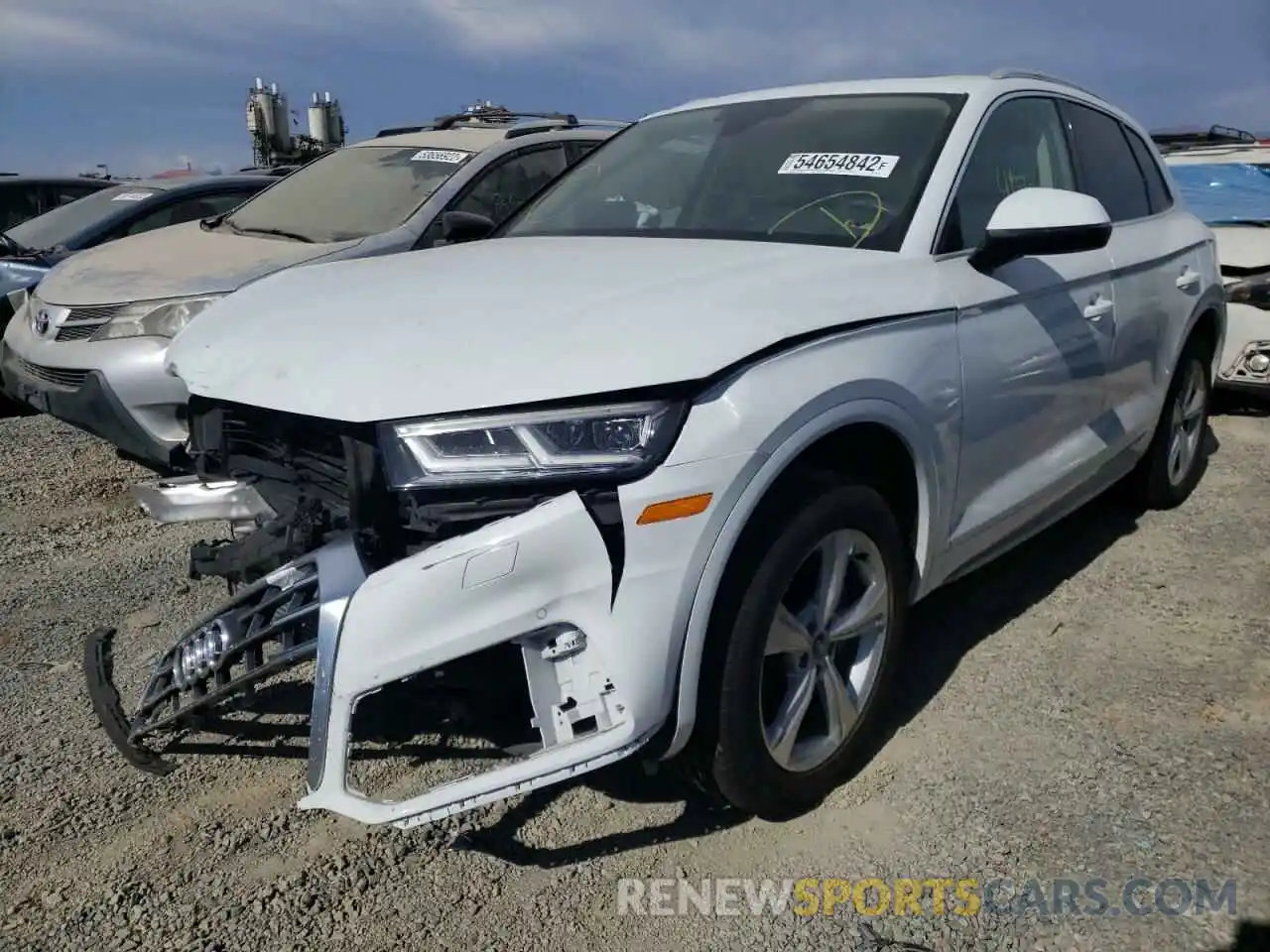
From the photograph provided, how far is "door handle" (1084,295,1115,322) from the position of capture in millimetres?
3283

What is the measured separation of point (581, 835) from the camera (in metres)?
2.45

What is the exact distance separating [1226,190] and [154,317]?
6.80 metres

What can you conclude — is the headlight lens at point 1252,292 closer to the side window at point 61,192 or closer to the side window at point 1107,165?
the side window at point 1107,165

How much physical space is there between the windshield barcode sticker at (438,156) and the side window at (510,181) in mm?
200

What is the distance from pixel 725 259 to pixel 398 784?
1.49 metres

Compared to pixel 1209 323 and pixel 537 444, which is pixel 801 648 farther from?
pixel 1209 323

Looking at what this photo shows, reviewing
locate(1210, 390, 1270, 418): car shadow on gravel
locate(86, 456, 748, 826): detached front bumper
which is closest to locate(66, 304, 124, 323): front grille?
locate(86, 456, 748, 826): detached front bumper

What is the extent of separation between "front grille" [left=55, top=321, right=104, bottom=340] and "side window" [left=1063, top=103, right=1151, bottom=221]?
406 cm

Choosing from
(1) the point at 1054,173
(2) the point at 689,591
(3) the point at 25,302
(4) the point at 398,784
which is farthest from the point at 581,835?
(3) the point at 25,302

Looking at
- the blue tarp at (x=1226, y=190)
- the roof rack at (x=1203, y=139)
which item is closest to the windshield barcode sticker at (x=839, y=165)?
the blue tarp at (x=1226, y=190)

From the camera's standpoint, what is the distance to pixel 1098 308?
335 cm

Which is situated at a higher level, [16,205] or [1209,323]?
[16,205]

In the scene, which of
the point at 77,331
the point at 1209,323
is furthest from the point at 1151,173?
the point at 77,331

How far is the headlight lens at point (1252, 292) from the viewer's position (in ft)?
19.8
